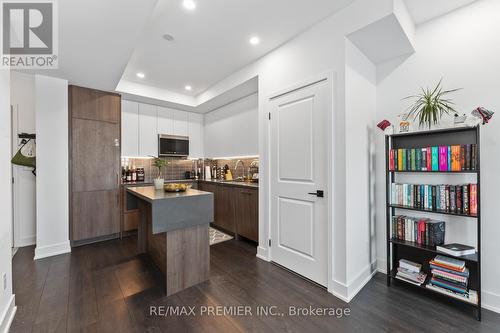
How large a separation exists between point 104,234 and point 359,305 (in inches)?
150

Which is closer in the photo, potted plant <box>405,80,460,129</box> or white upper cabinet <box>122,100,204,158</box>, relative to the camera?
potted plant <box>405,80,460,129</box>

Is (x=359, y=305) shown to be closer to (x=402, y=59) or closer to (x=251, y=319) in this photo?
(x=251, y=319)

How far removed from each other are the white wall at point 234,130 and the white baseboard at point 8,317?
3.26 m

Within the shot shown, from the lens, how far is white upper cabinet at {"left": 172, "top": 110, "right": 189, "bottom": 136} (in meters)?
4.90

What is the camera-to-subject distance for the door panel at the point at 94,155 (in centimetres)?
341

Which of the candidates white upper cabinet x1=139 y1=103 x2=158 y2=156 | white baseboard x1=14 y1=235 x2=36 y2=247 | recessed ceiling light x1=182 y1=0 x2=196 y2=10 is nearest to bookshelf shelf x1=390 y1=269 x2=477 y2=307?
recessed ceiling light x1=182 y1=0 x2=196 y2=10

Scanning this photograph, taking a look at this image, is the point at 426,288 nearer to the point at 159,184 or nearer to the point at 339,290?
the point at 339,290

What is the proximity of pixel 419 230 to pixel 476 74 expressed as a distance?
60.4 inches

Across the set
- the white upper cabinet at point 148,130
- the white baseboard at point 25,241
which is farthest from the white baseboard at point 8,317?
the white upper cabinet at point 148,130

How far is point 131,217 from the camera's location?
3943 mm

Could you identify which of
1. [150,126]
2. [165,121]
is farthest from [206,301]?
[165,121]

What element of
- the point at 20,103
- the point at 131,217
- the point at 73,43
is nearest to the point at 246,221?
the point at 131,217

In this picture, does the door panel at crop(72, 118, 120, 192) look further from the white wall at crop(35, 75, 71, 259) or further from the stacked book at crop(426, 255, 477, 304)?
the stacked book at crop(426, 255, 477, 304)

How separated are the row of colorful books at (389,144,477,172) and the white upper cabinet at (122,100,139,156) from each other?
4282mm
